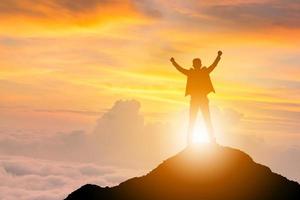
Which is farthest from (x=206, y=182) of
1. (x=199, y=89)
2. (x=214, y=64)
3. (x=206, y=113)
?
(x=214, y=64)

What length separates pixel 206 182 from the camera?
3400cm

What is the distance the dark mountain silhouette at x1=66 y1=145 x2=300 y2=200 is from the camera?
110 feet

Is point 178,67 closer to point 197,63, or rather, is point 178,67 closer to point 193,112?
point 197,63

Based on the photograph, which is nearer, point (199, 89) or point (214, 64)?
point (214, 64)

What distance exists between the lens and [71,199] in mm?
36531

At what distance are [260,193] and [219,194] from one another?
8.55ft

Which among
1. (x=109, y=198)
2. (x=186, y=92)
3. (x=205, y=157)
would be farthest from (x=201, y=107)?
(x=109, y=198)

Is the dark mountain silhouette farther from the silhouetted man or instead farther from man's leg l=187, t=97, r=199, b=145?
the silhouetted man

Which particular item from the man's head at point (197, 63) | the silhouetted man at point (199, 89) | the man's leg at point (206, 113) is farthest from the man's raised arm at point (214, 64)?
the man's leg at point (206, 113)

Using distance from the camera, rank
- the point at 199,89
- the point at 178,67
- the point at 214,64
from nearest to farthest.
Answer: the point at 214,64
the point at 199,89
the point at 178,67

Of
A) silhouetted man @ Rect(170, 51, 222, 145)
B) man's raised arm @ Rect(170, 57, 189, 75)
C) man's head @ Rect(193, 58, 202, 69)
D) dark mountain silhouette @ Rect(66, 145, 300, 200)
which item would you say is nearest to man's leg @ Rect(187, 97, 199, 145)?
silhouetted man @ Rect(170, 51, 222, 145)

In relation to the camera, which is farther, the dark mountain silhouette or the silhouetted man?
the dark mountain silhouette

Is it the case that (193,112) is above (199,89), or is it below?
below

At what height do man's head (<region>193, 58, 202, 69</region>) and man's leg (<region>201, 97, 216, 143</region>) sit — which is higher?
man's head (<region>193, 58, 202, 69</region>)
